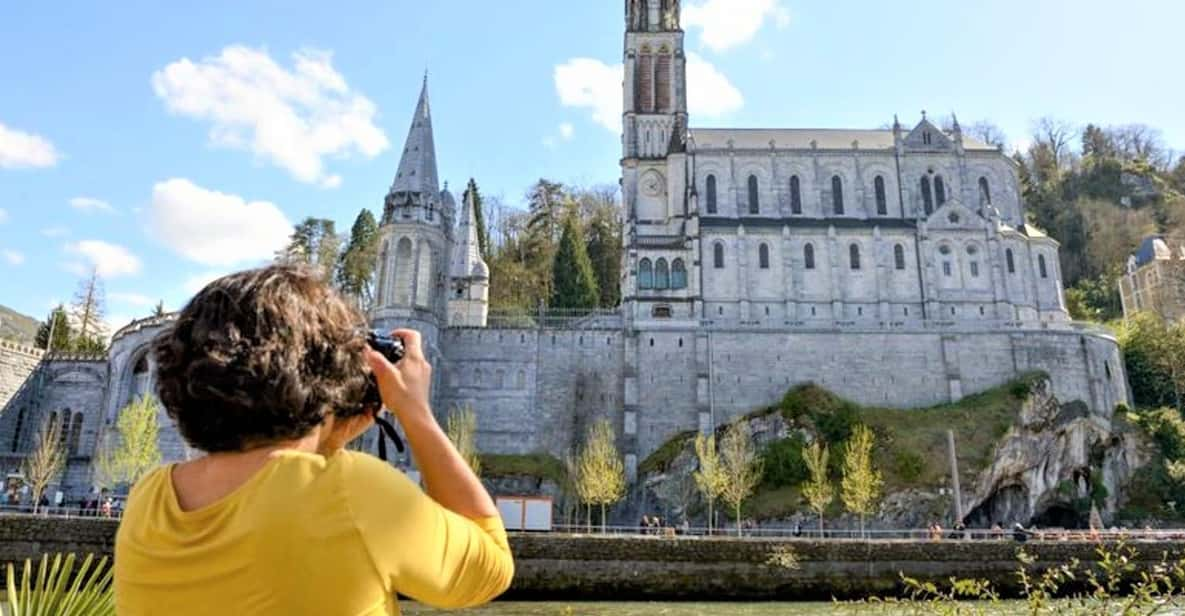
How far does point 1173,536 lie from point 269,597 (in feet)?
127

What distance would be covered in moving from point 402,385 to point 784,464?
40.0 m

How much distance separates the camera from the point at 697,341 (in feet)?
154

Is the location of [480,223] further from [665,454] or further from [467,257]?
[665,454]

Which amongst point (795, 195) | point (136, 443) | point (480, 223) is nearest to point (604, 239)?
point (480, 223)

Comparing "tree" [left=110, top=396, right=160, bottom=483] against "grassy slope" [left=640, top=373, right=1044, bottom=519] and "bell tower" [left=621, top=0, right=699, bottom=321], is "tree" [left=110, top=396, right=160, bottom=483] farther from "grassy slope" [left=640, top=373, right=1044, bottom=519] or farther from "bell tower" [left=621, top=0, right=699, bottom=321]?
"bell tower" [left=621, top=0, right=699, bottom=321]

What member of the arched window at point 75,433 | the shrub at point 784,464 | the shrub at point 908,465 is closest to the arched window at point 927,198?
the shrub at point 908,465

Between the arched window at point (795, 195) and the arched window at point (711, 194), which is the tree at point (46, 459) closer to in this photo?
the arched window at point (711, 194)

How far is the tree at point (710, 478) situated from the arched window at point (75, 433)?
34.4 metres

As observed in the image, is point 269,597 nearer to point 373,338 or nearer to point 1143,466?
point 373,338

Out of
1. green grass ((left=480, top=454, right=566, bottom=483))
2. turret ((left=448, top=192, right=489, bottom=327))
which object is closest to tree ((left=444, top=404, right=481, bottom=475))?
green grass ((left=480, top=454, right=566, bottom=483))

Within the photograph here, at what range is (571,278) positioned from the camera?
2315 inches

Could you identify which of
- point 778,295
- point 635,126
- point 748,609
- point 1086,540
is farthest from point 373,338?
point 635,126

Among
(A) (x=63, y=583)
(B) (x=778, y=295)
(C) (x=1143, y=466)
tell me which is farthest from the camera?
(B) (x=778, y=295)

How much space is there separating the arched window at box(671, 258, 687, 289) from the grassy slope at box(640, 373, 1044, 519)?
32.3ft
